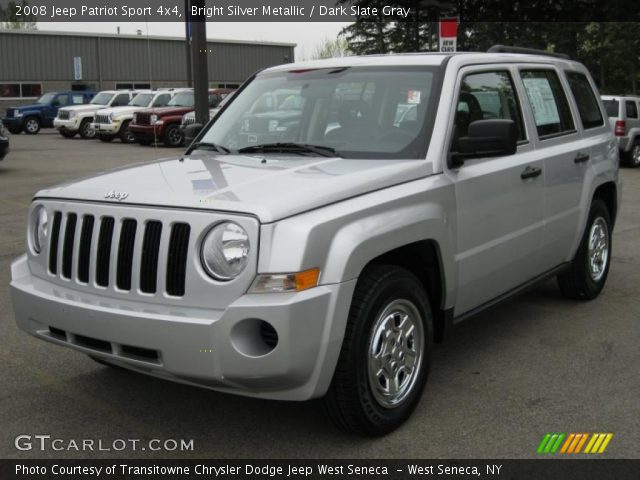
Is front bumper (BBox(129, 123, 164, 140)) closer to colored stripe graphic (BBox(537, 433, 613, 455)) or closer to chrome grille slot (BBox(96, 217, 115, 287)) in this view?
chrome grille slot (BBox(96, 217, 115, 287))

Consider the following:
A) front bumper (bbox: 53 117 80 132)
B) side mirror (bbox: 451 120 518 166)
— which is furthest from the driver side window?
front bumper (bbox: 53 117 80 132)

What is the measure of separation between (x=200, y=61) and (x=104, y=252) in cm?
796

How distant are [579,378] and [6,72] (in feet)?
153

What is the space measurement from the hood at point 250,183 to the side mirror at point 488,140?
0.85 ft

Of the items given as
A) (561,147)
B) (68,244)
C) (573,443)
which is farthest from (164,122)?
(573,443)

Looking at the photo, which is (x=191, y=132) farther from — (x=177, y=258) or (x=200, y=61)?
(x=200, y=61)

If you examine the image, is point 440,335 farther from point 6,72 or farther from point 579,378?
point 6,72

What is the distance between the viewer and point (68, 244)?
3699 millimetres

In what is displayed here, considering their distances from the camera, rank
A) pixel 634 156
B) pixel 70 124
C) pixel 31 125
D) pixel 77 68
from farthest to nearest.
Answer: pixel 77 68 < pixel 31 125 < pixel 70 124 < pixel 634 156

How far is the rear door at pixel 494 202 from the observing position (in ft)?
14.0

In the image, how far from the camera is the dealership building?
150 ft

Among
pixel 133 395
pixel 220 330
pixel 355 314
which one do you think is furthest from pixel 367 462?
pixel 133 395

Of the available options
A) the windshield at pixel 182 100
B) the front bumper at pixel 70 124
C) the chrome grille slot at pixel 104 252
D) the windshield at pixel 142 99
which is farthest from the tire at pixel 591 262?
the front bumper at pixel 70 124

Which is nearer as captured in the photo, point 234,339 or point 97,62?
point 234,339
